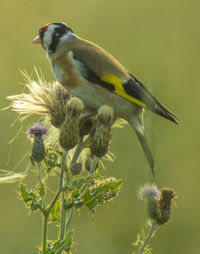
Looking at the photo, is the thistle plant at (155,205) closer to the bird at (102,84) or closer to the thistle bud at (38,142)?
the bird at (102,84)

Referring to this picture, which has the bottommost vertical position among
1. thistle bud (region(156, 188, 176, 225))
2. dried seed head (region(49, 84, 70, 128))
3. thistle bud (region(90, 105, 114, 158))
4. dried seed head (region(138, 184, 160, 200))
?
thistle bud (region(156, 188, 176, 225))

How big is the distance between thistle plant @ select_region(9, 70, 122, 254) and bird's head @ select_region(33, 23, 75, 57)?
47cm

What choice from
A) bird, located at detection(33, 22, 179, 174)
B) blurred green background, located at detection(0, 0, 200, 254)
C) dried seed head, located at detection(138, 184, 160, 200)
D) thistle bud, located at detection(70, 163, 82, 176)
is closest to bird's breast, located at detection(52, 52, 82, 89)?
bird, located at detection(33, 22, 179, 174)

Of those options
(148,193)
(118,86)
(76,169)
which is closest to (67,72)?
(118,86)

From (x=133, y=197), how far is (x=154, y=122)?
2.65 m

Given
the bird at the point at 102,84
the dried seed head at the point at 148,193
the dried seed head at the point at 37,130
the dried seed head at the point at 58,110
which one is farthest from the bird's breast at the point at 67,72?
the dried seed head at the point at 148,193

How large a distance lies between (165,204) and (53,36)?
1618 millimetres

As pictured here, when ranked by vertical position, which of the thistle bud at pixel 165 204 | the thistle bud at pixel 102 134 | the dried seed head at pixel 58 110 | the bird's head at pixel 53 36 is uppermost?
the bird's head at pixel 53 36

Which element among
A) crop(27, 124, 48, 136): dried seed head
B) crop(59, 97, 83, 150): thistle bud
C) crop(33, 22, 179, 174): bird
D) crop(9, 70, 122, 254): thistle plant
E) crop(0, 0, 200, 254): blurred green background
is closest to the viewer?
crop(9, 70, 122, 254): thistle plant

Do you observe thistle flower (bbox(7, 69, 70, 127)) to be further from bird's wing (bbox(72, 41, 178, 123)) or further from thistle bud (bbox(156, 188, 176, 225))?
thistle bud (bbox(156, 188, 176, 225))

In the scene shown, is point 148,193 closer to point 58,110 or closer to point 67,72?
point 58,110

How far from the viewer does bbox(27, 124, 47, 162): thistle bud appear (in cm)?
341

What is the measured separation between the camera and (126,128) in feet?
18.9

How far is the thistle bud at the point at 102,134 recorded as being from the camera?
3.46 meters
